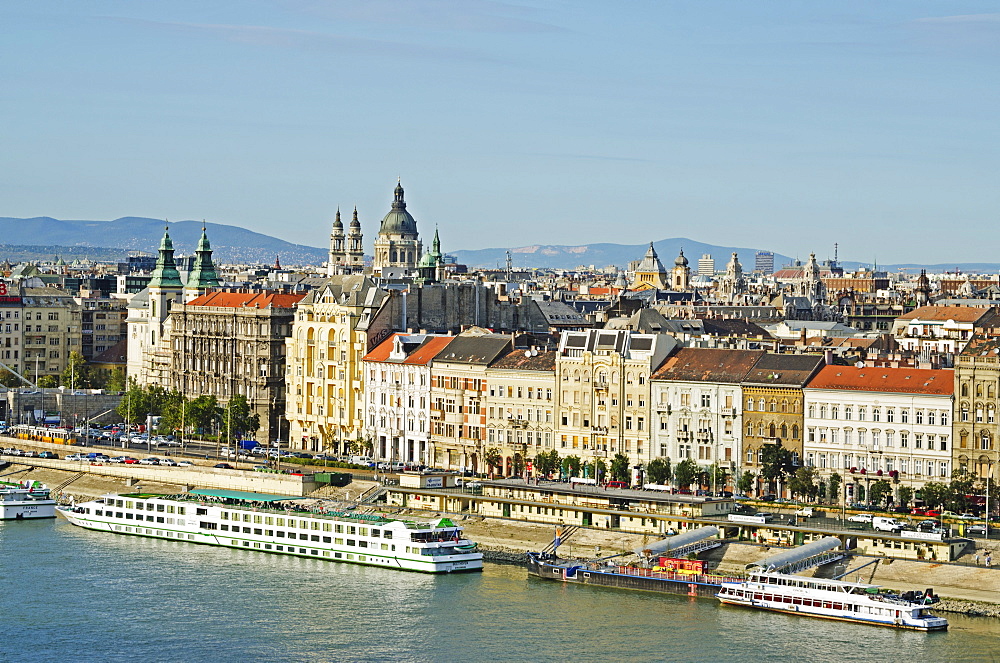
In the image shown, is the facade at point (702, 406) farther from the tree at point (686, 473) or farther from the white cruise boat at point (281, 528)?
the white cruise boat at point (281, 528)

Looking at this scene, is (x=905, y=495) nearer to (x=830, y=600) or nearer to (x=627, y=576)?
(x=627, y=576)

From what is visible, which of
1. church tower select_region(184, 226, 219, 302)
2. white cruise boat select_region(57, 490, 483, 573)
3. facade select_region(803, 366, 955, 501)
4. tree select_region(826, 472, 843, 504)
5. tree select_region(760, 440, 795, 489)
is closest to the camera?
white cruise boat select_region(57, 490, 483, 573)

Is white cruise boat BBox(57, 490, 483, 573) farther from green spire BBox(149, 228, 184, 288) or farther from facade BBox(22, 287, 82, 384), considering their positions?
facade BBox(22, 287, 82, 384)

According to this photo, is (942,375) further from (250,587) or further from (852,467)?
(250,587)

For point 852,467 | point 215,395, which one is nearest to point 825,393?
point 852,467

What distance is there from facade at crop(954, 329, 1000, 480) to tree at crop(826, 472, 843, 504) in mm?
5167

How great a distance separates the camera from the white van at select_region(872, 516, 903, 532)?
3017 inches

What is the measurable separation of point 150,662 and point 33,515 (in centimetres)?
3853

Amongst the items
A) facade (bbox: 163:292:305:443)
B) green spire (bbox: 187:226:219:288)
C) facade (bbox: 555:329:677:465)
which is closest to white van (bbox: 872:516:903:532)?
facade (bbox: 555:329:677:465)

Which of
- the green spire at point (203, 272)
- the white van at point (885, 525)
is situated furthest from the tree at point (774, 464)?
the green spire at point (203, 272)

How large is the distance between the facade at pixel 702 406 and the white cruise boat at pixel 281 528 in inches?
581

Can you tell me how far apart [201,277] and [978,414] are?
72943 millimetres

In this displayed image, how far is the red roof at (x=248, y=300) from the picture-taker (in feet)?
408

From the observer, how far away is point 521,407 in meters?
101
